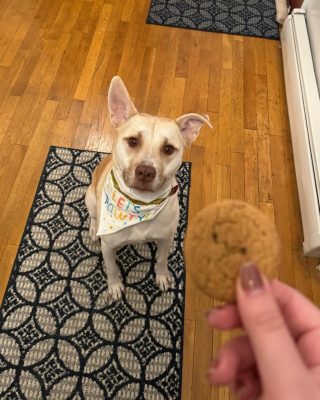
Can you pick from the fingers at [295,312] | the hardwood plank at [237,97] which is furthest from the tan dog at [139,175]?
the hardwood plank at [237,97]

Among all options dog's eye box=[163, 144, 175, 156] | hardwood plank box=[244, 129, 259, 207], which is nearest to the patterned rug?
hardwood plank box=[244, 129, 259, 207]

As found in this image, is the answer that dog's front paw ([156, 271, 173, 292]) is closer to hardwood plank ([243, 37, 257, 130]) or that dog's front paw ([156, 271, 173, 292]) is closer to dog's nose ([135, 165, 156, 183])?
dog's nose ([135, 165, 156, 183])

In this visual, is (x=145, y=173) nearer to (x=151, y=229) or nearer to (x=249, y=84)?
(x=151, y=229)

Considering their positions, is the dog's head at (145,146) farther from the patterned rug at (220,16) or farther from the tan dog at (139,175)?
the patterned rug at (220,16)

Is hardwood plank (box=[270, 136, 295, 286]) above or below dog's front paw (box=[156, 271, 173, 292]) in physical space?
above

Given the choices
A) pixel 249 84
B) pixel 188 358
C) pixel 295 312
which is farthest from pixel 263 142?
pixel 295 312

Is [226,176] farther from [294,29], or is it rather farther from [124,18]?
[124,18]
